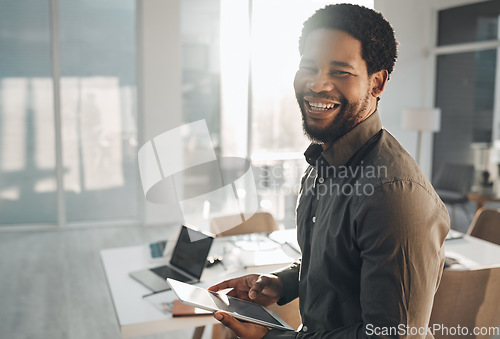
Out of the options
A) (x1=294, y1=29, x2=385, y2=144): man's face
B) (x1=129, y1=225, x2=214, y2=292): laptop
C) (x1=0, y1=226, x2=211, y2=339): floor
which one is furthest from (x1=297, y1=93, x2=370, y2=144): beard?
(x1=0, y1=226, x2=211, y2=339): floor

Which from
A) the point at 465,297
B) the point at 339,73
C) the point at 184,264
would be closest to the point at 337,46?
the point at 339,73

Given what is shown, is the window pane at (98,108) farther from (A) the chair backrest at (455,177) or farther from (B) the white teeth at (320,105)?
(B) the white teeth at (320,105)

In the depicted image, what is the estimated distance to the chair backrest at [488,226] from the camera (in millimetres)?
3301

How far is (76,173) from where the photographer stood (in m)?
5.99

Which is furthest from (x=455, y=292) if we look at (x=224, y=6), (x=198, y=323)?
(x=224, y=6)

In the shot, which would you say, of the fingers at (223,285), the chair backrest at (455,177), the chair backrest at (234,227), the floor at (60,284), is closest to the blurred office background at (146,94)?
the chair backrest at (455,177)

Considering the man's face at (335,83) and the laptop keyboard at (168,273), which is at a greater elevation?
the man's face at (335,83)

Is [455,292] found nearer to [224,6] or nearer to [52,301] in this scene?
[52,301]

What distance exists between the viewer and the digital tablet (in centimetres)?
126

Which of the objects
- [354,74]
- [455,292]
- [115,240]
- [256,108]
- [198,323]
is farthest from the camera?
[256,108]

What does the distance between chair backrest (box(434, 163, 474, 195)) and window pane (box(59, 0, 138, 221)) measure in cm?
431

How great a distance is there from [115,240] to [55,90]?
6.73ft

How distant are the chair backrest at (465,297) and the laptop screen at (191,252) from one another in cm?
112

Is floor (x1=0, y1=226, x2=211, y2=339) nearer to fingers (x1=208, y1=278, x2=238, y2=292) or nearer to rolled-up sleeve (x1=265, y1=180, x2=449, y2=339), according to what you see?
fingers (x1=208, y1=278, x2=238, y2=292)
